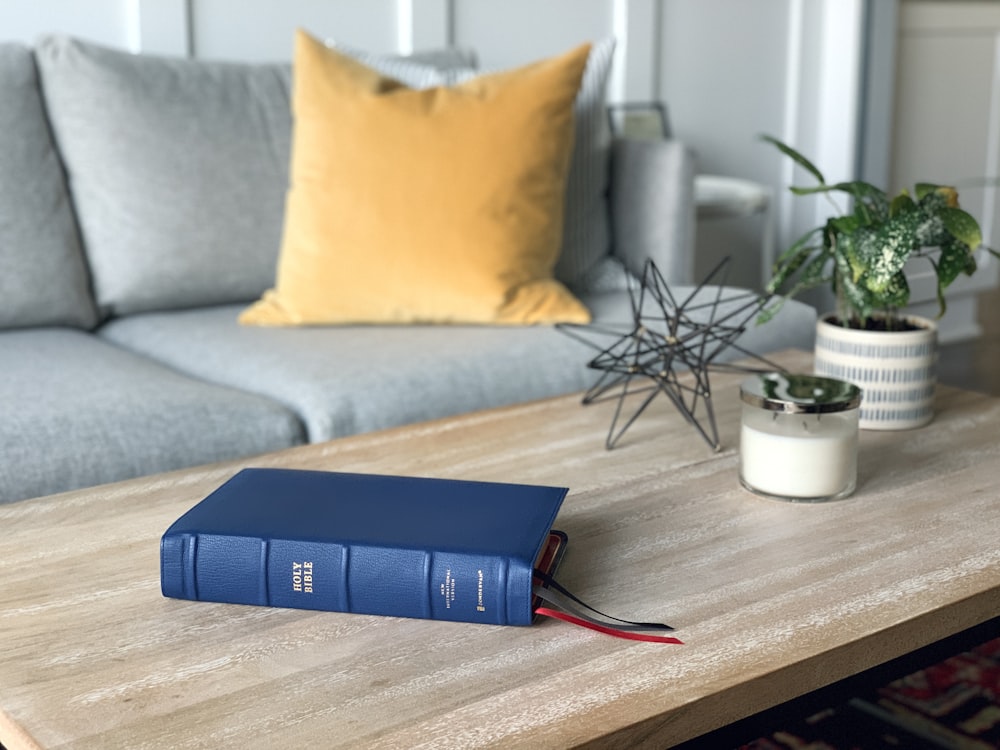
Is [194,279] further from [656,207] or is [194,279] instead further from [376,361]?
[656,207]

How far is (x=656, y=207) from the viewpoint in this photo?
215cm

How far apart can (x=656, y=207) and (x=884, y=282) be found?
103 cm

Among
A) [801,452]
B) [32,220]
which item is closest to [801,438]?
[801,452]

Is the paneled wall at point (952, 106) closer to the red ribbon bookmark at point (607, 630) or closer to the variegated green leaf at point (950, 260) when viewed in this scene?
the variegated green leaf at point (950, 260)

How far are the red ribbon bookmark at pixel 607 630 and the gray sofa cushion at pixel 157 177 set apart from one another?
51.8 inches

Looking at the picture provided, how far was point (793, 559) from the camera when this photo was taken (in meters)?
0.90

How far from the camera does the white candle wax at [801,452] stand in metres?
1.01

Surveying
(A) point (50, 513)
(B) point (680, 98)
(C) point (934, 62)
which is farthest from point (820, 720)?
(C) point (934, 62)

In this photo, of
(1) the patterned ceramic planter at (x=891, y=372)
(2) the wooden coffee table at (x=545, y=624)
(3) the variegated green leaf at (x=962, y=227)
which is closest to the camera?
(2) the wooden coffee table at (x=545, y=624)

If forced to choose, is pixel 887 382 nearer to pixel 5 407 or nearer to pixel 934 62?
pixel 5 407

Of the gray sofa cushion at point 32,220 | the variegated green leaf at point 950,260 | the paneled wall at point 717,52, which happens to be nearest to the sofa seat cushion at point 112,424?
the gray sofa cushion at point 32,220

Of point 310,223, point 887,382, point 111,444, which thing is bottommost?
point 111,444

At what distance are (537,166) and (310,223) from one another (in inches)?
15.2

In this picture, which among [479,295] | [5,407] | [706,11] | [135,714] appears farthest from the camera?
[706,11]
